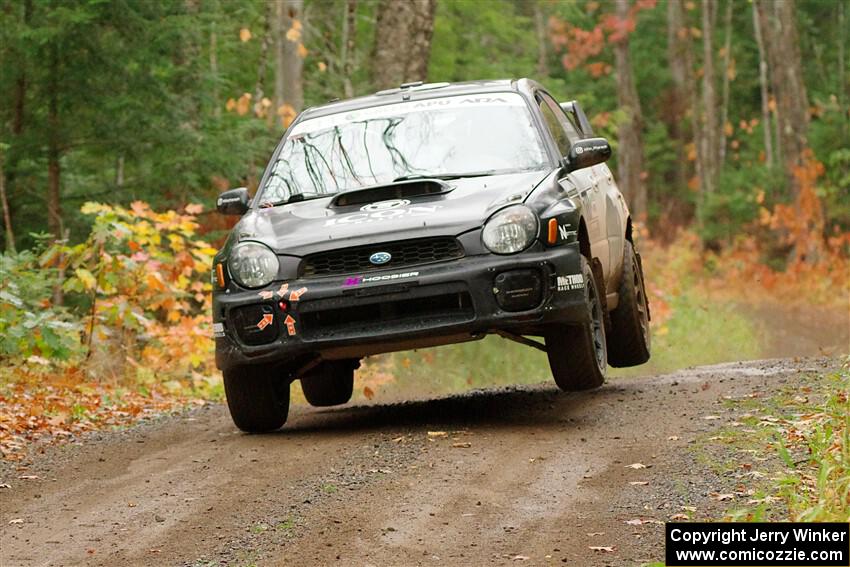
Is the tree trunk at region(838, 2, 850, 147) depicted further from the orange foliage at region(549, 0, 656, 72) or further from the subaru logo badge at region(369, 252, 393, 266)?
the subaru logo badge at region(369, 252, 393, 266)

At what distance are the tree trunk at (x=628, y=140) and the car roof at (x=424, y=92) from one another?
26.7 m

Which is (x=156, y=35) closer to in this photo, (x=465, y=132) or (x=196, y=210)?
(x=196, y=210)

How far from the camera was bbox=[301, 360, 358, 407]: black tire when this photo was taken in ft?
34.1

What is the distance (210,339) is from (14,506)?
6437mm

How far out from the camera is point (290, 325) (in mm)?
7707

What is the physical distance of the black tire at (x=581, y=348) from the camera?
26.0 feet

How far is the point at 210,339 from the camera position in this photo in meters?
13.1

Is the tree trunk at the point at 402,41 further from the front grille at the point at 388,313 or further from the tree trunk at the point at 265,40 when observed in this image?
the front grille at the point at 388,313

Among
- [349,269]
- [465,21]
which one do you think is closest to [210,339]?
[349,269]

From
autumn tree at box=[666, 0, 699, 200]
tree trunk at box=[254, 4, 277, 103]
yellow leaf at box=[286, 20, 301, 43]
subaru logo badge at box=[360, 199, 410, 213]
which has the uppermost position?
autumn tree at box=[666, 0, 699, 200]

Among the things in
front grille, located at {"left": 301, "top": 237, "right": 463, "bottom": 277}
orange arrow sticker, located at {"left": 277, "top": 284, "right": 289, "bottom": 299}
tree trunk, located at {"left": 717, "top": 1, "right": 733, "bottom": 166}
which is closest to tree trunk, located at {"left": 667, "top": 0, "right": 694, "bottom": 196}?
tree trunk, located at {"left": 717, "top": 1, "right": 733, "bottom": 166}

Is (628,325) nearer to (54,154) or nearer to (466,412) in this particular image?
(466,412)

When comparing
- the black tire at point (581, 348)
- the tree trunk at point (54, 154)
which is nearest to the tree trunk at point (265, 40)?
the tree trunk at point (54, 154)

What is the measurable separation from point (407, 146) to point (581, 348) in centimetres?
176
